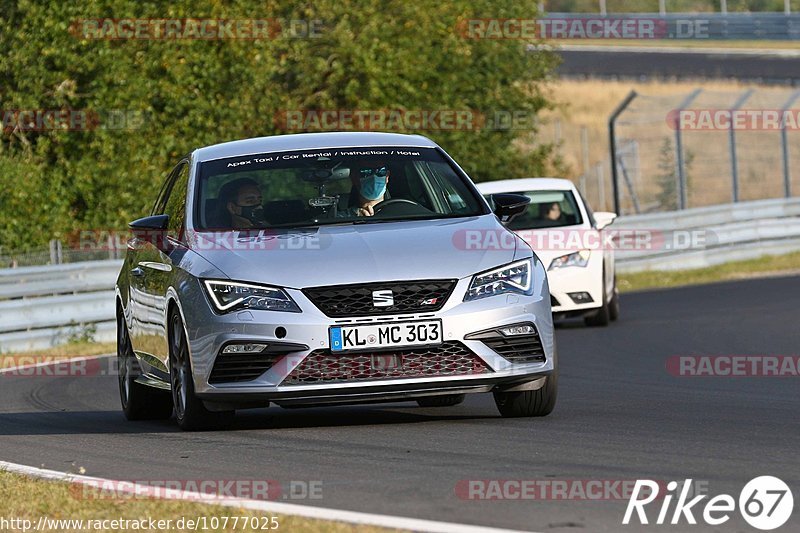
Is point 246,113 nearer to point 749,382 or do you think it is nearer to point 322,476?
point 749,382

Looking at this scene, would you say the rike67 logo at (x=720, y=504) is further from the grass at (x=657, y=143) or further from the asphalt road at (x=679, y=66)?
the asphalt road at (x=679, y=66)

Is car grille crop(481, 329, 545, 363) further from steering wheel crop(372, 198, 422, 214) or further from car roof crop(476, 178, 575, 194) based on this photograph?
car roof crop(476, 178, 575, 194)

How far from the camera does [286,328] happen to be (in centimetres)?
881

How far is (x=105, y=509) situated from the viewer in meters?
6.87

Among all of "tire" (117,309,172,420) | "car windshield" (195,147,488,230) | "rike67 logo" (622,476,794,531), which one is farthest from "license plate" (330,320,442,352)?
"tire" (117,309,172,420)

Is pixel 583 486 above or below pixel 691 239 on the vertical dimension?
above

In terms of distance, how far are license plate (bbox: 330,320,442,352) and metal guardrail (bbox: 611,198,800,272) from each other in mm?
18139

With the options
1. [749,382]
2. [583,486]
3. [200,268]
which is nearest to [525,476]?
[583,486]

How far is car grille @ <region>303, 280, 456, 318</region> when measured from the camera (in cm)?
879

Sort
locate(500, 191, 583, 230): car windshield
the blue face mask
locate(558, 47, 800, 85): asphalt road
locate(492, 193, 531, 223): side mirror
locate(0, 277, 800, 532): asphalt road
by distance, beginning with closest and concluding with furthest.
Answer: locate(0, 277, 800, 532): asphalt road → the blue face mask → locate(492, 193, 531, 223): side mirror → locate(500, 191, 583, 230): car windshield → locate(558, 47, 800, 85): asphalt road

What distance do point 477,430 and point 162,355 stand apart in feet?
6.71

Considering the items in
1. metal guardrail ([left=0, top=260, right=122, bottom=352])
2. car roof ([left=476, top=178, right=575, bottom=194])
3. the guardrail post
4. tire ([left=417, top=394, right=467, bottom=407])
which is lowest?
metal guardrail ([left=0, top=260, right=122, bottom=352])

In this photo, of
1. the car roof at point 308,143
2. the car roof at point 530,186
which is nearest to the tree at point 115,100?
the car roof at point 530,186

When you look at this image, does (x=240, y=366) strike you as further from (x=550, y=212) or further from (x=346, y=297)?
(x=550, y=212)
